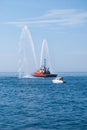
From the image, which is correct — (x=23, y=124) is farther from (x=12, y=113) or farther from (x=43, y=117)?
(x=12, y=113)

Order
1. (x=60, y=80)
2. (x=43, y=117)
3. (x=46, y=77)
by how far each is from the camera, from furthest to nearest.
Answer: (x=46, y=77) < (x=60, y=80) < (x=43, y=117)

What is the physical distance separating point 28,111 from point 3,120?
8454mm

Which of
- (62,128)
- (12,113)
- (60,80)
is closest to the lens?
(62,128)

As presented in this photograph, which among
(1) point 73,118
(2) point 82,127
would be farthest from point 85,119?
(2) point 82,127

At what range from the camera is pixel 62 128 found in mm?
36500

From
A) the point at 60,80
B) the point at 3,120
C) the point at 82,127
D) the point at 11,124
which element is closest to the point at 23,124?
the point at 11,124

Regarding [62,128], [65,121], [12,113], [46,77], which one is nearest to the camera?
[62,128]

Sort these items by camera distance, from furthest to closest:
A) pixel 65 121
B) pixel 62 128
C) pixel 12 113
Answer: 1. pixel 12 113
2. pixel 65 121
3. pixel 62 128

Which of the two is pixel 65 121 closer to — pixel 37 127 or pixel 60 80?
pixel 37 127

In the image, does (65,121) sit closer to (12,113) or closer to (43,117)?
(43,117)

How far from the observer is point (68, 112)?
48156 mm

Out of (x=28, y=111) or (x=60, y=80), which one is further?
(x=60, y=80)

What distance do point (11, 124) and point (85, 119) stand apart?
32.8 ft

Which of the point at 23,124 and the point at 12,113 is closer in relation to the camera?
the point at 23,124
